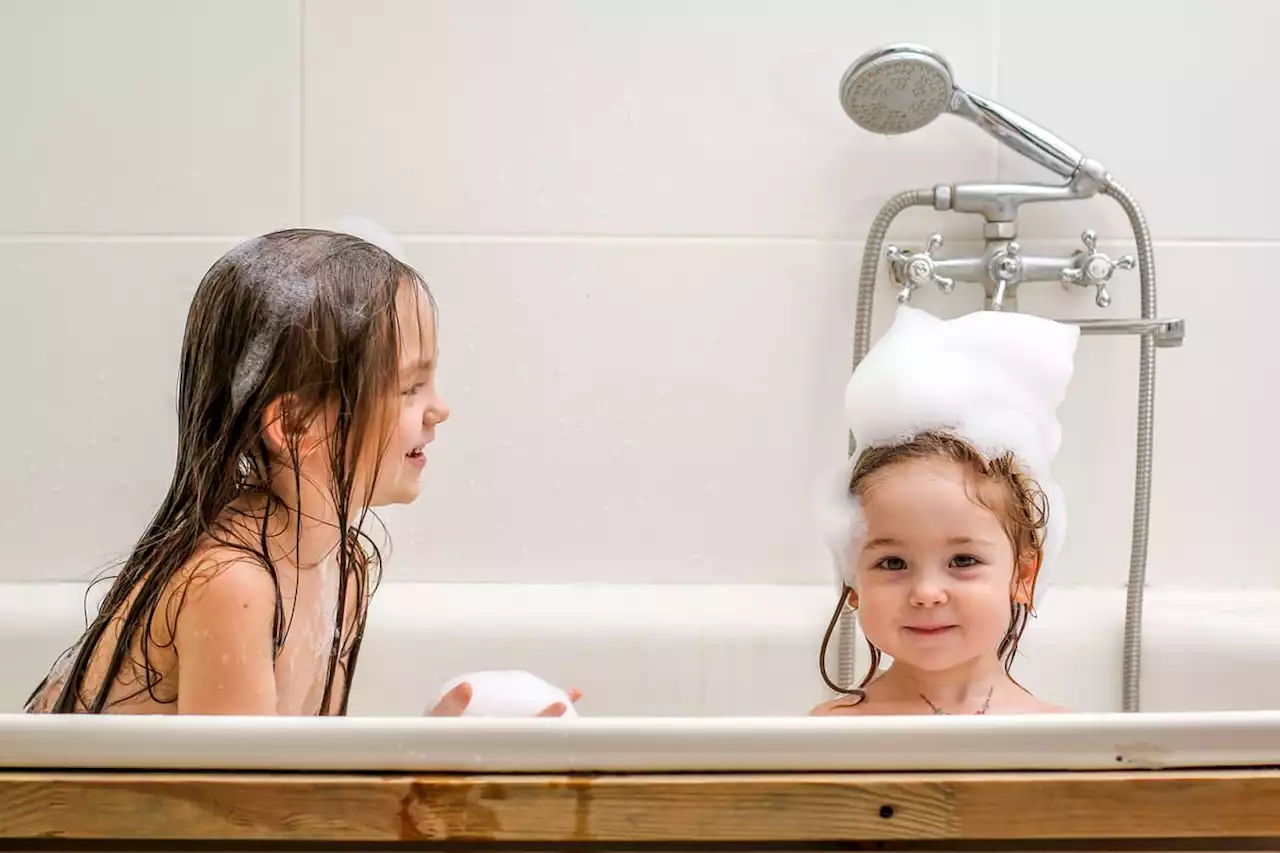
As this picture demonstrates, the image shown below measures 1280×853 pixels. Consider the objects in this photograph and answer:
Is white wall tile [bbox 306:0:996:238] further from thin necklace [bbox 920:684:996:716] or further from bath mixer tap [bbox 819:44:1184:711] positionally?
thin necklace [bbox 920:684:996:716]

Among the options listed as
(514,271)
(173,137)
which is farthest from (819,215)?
(173,137)

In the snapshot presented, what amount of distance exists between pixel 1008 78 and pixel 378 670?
97 cm

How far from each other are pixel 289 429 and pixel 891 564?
1.59ft

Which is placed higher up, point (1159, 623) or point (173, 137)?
point (173, 137)

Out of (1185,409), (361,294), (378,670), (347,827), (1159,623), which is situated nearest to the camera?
(347,827)

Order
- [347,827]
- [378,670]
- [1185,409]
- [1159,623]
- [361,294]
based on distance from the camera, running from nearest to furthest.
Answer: [347,827]
[361,294]
[378,670]
[1159,623]
[1185,409]

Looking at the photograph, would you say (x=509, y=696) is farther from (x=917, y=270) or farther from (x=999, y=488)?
(x=917, y=270)

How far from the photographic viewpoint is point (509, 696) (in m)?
0.90

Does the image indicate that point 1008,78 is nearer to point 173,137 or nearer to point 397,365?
point 397,365

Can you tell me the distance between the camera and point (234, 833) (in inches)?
20.6

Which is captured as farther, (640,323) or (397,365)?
(640,323)

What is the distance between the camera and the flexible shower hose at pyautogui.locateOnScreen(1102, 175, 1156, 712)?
47.7 inches

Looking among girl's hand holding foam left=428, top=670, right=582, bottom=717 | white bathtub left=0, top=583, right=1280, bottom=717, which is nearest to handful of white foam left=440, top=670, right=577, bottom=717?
girl's hand holding foam left=428, top=670, right=582, bottom=717

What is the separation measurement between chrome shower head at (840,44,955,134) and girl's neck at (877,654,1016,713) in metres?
0.57
